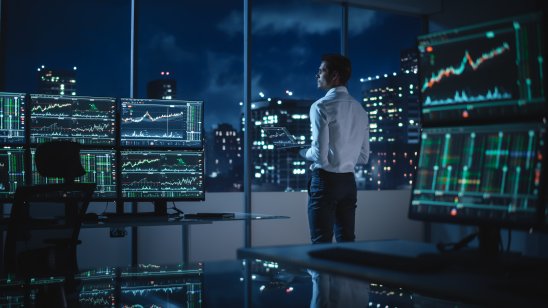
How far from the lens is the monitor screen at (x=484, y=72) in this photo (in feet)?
5.90

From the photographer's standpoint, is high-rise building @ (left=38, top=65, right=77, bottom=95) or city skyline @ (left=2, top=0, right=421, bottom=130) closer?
high-rise building @ (left=38, top=65, right=77, bottom=95)

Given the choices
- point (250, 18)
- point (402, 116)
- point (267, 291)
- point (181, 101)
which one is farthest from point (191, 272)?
point (402, 116)

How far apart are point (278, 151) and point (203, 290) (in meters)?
2.12

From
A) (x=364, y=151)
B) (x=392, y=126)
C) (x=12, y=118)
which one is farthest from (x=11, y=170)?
(x=392, y=126)

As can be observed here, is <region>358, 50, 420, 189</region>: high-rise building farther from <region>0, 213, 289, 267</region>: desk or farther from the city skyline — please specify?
<region>0, 213, 289, 267</region>: desk

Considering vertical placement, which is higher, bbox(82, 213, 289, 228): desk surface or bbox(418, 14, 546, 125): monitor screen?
bbox(418, 14, 546, 125): monitor screen

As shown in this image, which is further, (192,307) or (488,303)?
(192,307)

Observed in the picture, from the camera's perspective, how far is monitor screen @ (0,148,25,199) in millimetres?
3754

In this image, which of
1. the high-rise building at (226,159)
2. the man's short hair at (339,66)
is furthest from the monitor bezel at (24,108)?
the high-rise building at (226,159)

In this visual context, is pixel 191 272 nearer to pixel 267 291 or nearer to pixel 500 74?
pixel 267 291

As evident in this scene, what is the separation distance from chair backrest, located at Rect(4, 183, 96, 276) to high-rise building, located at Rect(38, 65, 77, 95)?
186 cm

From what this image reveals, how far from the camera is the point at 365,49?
730 cm

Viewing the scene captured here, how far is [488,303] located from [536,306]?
98mm

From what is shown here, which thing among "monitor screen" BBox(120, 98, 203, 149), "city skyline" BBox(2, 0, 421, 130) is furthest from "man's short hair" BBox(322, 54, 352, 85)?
"city skyline" BBox(2, 0, 421, 130)
